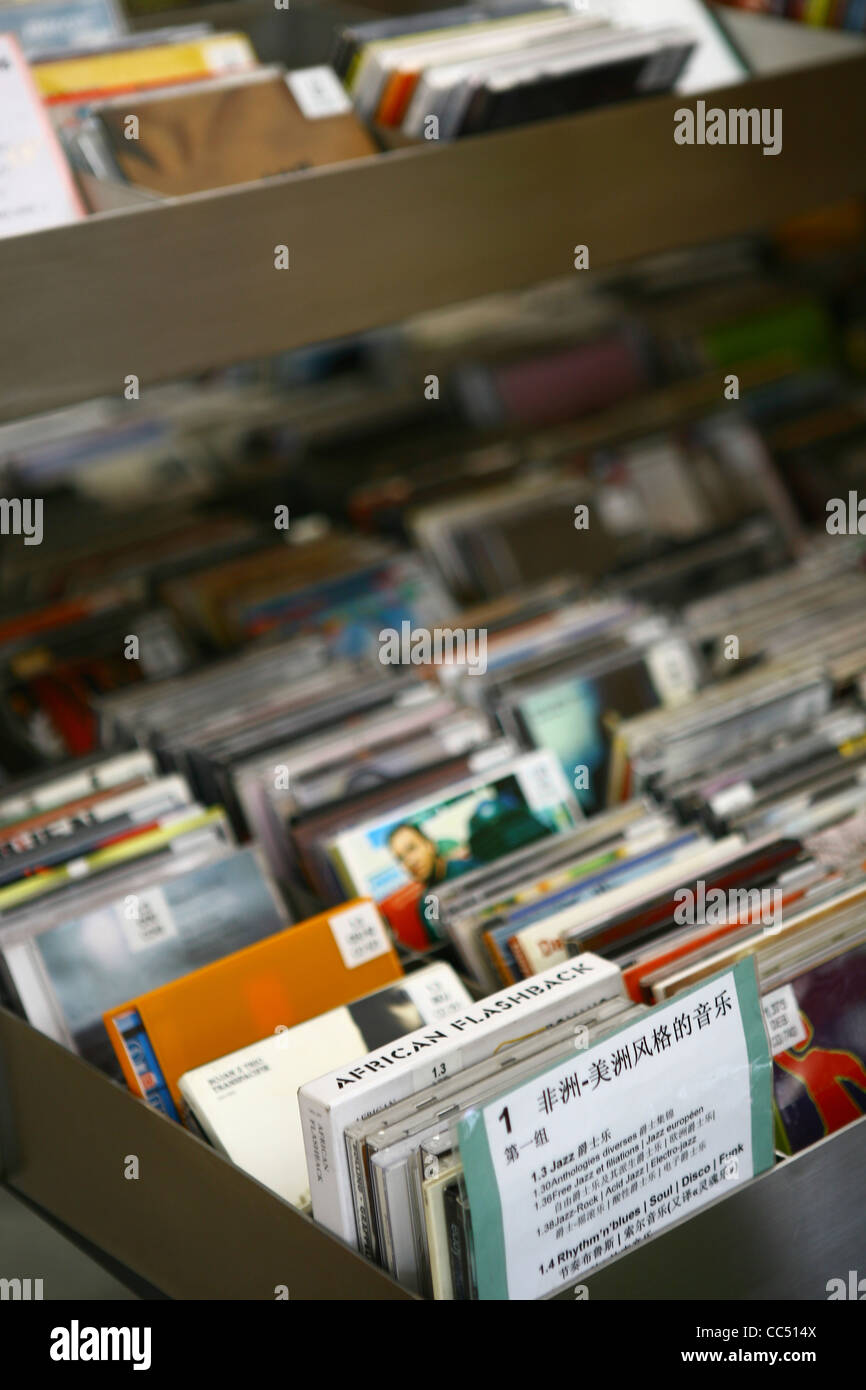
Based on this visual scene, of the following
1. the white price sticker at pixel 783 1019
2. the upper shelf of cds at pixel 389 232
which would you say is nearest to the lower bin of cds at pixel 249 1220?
the white price sticker at pixel 783 1019

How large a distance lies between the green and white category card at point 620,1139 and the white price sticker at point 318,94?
1065 mm

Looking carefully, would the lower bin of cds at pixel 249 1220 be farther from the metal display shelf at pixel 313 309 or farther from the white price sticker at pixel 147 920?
the white price sticker at pixel 147 920

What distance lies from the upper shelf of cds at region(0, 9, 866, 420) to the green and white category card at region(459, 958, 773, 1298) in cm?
74

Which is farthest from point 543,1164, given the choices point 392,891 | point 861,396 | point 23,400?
point 861,396

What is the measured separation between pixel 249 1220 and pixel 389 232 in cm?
96

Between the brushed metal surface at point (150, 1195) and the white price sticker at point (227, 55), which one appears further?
the white price sticker at point (227, 55)

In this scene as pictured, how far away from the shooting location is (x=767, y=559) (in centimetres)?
236

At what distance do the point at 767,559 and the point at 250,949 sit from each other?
124cm

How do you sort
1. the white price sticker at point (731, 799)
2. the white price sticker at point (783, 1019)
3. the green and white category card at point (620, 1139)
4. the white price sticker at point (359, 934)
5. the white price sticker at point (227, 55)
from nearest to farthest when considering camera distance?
the green and white category card at point (620, 1139)
the white price sticker at point (783, 1019)
the white price sticker at point (359, 934)
the white price sticker at point (731, 799)
the white price sticker at point (227, 55)

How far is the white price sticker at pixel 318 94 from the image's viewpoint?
1.68 metres

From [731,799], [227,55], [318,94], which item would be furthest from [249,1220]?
[227,55]

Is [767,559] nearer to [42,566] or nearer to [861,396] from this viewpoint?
[861,396]

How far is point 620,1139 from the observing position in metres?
1.20

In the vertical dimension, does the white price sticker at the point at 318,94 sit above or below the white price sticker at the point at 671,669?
above
